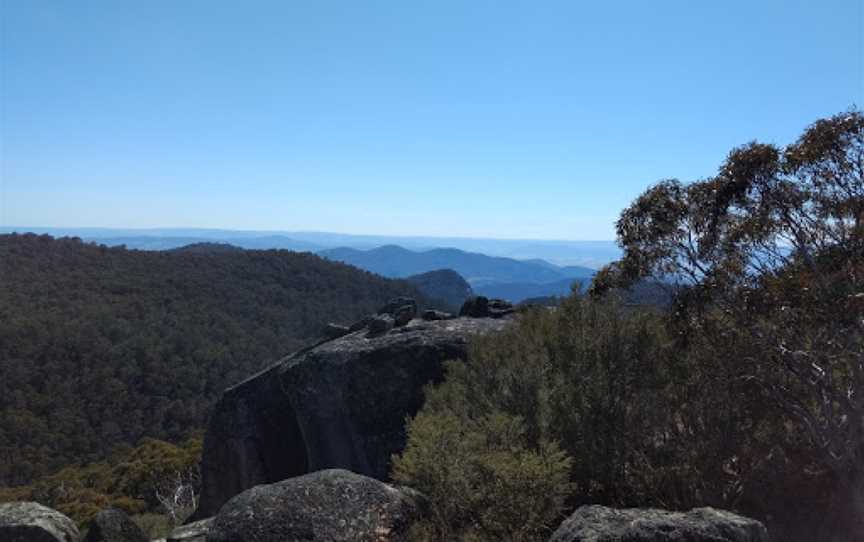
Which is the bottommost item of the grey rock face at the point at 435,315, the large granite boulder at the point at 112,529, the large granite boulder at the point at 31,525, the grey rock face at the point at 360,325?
the large granite boulder at the point at 112,529

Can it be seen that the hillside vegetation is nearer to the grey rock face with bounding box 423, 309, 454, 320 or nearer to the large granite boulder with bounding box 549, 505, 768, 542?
the large granite boulder with bounding box 549, 505, 768, 542

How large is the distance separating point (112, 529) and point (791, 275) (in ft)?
35.8

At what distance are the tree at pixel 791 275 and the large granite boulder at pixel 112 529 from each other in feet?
31.3

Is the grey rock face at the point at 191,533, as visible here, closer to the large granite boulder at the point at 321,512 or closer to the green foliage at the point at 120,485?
the large granite boulder at the point at 321,512

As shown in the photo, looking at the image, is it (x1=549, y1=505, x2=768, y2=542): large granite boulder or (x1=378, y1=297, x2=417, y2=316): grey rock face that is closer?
(x1=549, y1=505, x2=768, y2=542): large granite boulder

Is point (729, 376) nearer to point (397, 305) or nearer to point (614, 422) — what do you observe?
point (614, 422)

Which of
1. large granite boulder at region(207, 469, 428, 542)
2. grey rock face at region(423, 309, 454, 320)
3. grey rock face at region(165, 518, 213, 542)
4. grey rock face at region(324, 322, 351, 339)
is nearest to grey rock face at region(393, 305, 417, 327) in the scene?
grey rock face at region(423, 309, 454, 320)

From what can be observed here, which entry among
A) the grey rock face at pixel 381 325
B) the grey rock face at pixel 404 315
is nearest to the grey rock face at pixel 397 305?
the grey rock face at pixel 404 315

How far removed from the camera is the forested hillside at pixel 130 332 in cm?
5547

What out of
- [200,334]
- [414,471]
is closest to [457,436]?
[414,471]

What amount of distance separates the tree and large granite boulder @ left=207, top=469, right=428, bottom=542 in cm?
442

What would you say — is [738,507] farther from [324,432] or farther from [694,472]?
[324,432]

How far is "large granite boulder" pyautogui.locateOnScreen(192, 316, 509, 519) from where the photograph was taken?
52.0 feet

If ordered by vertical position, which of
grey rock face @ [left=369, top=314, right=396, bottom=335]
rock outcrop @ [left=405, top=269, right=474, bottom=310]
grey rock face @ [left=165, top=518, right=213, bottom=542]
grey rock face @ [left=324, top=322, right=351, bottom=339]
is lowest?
rock outcrop @ [left=405, top=269, right=474, bottom=310]
